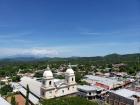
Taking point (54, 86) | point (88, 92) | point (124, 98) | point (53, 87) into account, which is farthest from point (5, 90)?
point (124, 98)

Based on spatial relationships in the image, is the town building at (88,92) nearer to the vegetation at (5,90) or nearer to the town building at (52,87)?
the town building at (52,87)

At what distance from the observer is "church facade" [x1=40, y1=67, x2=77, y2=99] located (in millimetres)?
43000

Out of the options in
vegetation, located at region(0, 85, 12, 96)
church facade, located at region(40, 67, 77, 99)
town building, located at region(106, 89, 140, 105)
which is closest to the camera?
church facade, located at region(40, 67, 77, 99)

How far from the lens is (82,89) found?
2234 inches

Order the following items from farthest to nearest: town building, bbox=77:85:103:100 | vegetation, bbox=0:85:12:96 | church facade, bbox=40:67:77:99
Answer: vegetation, bbox=0:85:12:96 < town building, bbox=77:85:103:100 < church facade, bbox=40:67:77:99

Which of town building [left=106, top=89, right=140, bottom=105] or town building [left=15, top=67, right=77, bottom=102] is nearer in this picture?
town building [left=15, top=67, right=77, bottom=102]

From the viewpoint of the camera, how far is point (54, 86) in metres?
44.7

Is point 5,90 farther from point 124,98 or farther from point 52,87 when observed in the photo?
point 124,98

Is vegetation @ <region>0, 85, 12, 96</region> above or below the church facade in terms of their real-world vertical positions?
below

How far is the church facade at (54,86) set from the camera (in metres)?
43.0

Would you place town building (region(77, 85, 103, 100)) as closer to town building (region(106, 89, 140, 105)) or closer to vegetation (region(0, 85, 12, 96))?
town building (region(106, 89, 140, 105))

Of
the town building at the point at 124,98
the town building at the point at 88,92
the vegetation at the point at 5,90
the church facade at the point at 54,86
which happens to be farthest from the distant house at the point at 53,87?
the vegetation at the point at 5,90

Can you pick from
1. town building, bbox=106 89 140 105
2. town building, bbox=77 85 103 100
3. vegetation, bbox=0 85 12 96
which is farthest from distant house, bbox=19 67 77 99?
vegetation, bbox=0 85 12 96

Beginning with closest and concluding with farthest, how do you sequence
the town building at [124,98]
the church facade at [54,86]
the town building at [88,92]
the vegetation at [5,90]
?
the church facade at [54,86] → the town building at [124,98] → the town building at [88,92] → the vegetation at [5,90]
